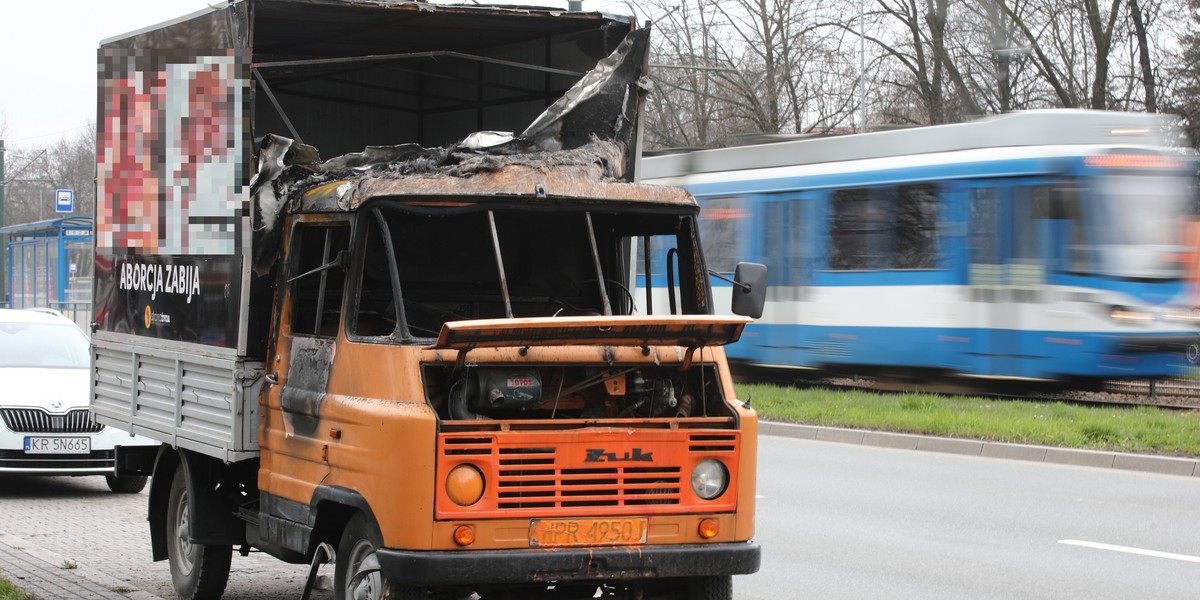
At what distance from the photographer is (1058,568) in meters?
8.66

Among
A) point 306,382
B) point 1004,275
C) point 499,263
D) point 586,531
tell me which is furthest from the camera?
point 1004,275

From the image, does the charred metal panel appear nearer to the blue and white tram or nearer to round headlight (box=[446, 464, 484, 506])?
round headlight (box=[446, 464, 484, 506])

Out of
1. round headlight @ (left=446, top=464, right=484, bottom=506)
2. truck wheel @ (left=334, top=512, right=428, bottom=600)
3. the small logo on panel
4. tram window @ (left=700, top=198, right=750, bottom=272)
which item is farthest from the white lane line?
tram window @ (left=700, top=198, right=750, bottom=272)

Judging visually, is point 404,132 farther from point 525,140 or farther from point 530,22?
point 525,140

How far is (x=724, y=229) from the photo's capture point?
A: 2233 centimetres

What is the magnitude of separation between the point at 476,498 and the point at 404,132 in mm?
5311

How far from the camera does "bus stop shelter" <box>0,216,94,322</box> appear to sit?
3228cm

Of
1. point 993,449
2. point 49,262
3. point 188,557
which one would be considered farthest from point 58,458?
point 49,262

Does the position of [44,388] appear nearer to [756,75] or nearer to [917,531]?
[917,531]

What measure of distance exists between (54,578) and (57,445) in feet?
14.5

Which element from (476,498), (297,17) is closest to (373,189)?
(476,498)

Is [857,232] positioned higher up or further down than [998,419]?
higher up

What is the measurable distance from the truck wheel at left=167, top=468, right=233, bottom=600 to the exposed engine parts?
2.40m

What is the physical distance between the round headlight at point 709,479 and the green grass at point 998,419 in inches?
365
